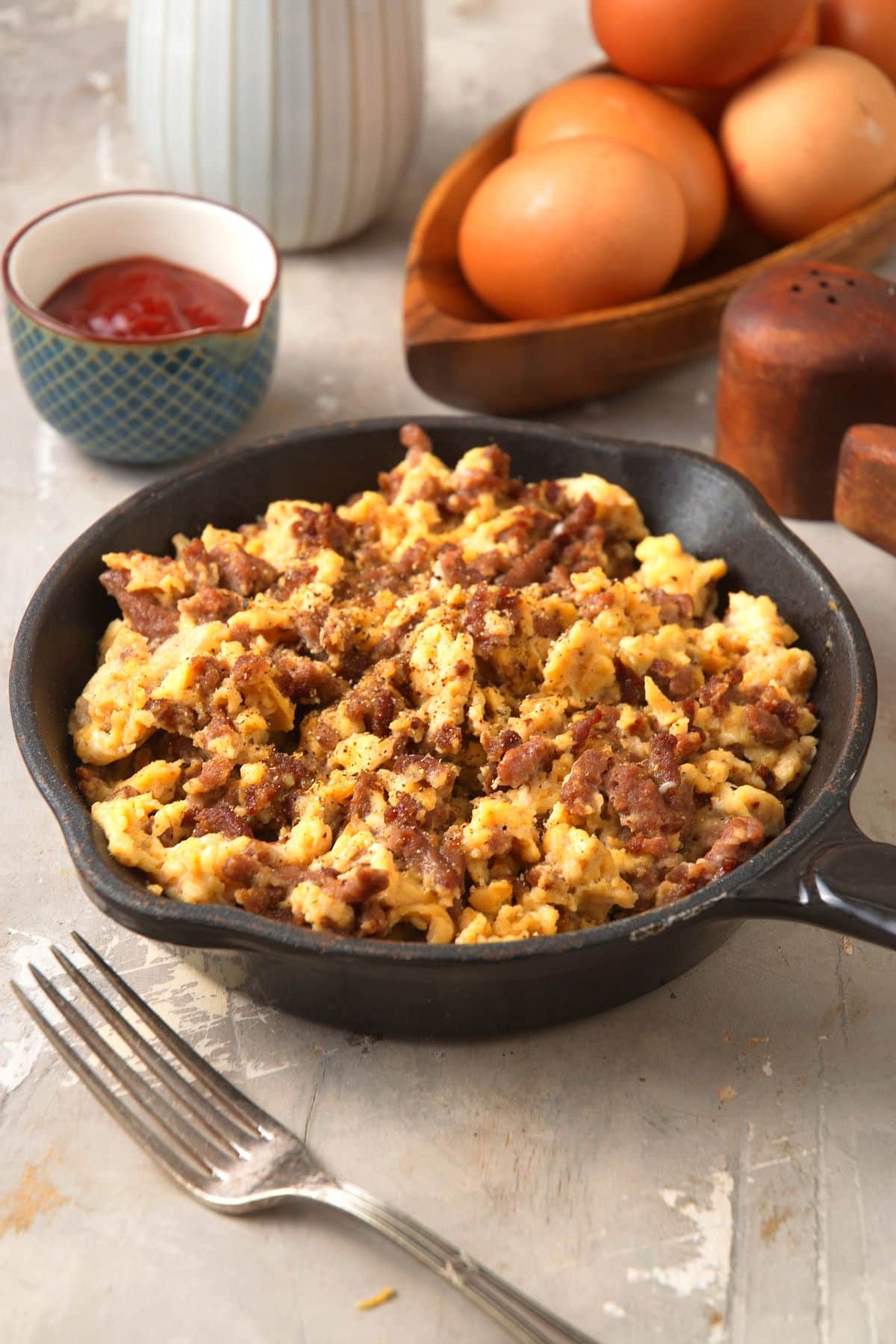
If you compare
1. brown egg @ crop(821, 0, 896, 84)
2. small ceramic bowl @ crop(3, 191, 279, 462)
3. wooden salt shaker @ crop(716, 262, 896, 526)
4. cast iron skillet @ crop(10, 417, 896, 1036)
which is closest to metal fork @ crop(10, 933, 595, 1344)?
cast iron skillet @ crop(10, 417, 896, 1036)

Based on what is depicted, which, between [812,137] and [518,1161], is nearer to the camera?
[518,1161]

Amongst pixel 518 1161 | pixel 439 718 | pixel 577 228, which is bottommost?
pixel 518 1161

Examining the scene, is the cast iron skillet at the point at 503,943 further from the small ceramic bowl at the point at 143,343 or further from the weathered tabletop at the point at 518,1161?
the small ceramic bowl at the point at 143,343

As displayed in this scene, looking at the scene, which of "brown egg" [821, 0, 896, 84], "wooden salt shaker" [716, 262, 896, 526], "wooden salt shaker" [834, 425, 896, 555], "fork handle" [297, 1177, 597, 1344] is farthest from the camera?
"brown egg" [821, 0, 896, 84]

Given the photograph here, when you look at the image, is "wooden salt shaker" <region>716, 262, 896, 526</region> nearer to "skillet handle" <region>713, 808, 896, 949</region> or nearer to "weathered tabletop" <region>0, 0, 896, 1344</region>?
"weathered tabletop" <region>0, 0, 896, 1344</region>

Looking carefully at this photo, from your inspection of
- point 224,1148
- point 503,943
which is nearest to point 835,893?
point 503,943

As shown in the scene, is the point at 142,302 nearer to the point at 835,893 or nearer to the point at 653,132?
the point at 653,132

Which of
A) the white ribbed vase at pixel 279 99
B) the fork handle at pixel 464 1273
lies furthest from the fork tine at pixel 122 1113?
the white ribbed vase at pixel 279 99

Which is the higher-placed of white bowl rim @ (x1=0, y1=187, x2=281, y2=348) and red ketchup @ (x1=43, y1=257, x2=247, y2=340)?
white bowl rim @ (x1=0, y1=187, x2=281, y2=348)
